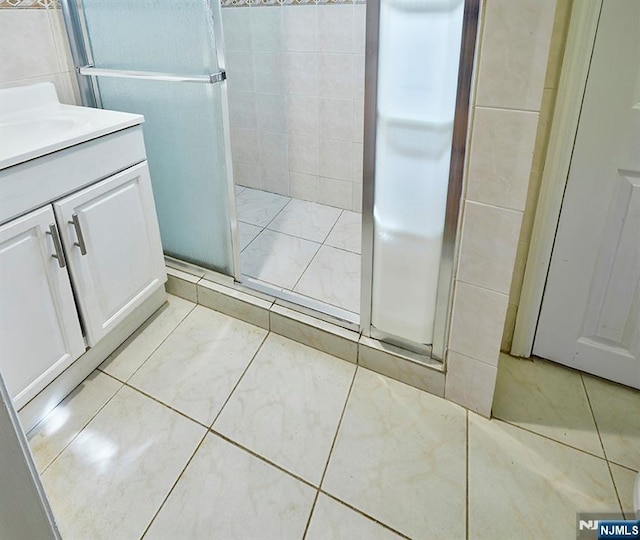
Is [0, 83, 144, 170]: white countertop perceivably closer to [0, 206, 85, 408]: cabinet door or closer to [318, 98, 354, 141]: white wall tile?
[0, 206, 85, 408]: cabinet door

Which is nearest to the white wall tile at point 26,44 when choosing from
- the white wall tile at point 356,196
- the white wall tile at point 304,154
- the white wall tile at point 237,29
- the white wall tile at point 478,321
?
the white wall tile at point 237,29

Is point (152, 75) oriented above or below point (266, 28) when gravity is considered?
below

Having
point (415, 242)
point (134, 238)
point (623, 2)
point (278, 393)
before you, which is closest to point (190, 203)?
point (134, 238)

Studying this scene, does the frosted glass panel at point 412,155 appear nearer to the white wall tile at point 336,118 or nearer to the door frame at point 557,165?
the door frame at point 557,165

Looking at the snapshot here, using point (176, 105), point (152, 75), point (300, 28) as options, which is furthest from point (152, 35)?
point (300, 28)

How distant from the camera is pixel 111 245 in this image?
1520mm

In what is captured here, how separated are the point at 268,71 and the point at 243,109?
0.95 ft

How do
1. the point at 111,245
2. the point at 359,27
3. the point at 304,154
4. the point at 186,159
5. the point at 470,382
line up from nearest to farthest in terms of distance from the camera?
the point at 470,382 < the point at 111,245 < the point at 186,159 < the point at 359,27 < the point at 304,154

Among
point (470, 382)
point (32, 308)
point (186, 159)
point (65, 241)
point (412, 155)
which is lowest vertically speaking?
point (470, 382)

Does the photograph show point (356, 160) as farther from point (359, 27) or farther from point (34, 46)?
point (34, 46)

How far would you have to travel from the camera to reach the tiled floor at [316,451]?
45.9 inches

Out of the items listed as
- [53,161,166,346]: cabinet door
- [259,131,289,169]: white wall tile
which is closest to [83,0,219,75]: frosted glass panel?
[53,161,166,346]: cabinet door

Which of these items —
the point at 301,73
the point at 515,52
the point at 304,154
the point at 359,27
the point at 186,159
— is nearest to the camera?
the point at 515,52

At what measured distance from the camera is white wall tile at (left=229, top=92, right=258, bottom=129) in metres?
2.62
